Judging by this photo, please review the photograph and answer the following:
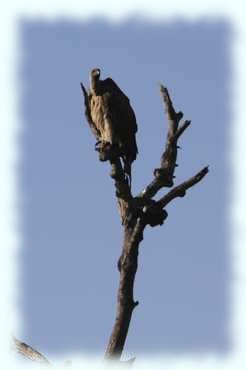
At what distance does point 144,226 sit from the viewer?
7430mm

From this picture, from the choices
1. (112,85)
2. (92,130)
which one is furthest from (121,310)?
(112,85)

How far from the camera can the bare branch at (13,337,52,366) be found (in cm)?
709

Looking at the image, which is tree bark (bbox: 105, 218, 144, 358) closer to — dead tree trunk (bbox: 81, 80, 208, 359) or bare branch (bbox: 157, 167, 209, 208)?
dead tree trunk (bbox: 81, 80, 208, 359)

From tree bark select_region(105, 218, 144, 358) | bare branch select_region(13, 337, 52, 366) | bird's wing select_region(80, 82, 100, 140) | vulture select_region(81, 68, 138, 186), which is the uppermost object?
vulture select_region(81, 68, 138, 186)

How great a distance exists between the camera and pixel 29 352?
285 inches

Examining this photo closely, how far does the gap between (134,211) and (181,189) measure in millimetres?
403

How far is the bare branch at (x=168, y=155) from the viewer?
25.4 feet

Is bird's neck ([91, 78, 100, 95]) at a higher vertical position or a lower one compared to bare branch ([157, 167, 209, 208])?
higher

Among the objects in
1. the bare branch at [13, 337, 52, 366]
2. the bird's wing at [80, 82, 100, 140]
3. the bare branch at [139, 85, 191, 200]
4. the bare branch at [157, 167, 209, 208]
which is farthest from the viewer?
the bird's wing at [80, 82, 100, 140]

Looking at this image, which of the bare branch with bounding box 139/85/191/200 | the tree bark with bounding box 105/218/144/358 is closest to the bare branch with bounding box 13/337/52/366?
the tree bark with bounding box 105/218/144/358

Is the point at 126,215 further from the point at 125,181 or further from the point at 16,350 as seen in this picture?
the point at 16,350

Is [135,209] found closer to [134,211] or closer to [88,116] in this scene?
[134,211]

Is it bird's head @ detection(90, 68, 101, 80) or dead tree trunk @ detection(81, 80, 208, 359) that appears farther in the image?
bird's head @ detection(90, 68, 101, 80)

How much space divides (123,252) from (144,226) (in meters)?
0.27
